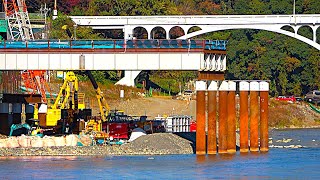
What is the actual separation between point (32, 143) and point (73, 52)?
17.4ft

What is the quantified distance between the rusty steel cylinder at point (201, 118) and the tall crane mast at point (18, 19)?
3650 cm

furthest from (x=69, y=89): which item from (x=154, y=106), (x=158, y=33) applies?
(x=158, y=33)

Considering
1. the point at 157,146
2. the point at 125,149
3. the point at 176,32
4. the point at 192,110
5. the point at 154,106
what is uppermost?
the point at 176,32

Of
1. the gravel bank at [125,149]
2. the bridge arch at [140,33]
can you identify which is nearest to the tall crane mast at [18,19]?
the bridge arch at [140,33]

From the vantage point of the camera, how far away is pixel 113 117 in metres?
85.2

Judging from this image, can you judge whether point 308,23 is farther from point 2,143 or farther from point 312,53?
point 2,143

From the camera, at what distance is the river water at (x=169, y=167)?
56250mm

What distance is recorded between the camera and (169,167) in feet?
195

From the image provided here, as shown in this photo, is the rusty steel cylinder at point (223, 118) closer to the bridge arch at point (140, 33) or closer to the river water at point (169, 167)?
the river water at point (169, 167)

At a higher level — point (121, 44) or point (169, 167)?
point (121, 44)

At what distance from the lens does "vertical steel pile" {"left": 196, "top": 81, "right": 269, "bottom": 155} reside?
64812 millimetres

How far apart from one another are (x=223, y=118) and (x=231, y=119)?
1.47 ft

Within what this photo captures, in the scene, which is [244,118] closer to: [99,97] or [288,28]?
[99,97]

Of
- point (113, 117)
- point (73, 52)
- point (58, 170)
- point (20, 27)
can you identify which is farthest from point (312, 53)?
point (58, 170)
